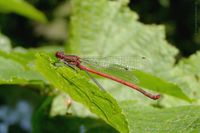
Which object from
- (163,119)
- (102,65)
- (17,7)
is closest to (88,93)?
(163,119)

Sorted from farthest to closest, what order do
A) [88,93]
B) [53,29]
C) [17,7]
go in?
[53,29]
[17,7]
[88,93]

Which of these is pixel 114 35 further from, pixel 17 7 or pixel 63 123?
pixel 63 123

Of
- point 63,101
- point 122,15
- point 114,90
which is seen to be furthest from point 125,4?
point 63,101

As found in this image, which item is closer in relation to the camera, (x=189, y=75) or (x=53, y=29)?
(x=189, y=75)

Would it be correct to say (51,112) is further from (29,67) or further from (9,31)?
(9,31)

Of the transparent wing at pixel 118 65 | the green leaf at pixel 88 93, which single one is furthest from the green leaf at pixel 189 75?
the green leaf at pixel 88 93

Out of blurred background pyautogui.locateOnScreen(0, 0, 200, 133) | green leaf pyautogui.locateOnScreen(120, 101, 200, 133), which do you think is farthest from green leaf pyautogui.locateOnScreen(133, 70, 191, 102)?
blurred background pyautogui.locateOnScreen(0, 0, 200, 133)

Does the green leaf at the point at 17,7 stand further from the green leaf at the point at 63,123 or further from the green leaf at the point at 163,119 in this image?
the green leaf at the point at 163,119
